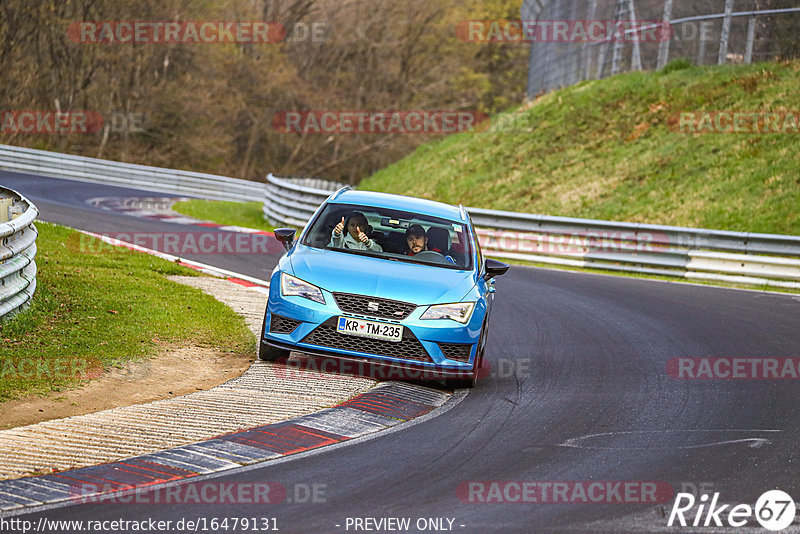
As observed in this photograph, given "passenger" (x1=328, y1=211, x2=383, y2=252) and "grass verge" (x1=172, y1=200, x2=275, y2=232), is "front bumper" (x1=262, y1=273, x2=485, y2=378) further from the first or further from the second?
"grass verge" (x1=172, y1=200, x2=275, y2=232)

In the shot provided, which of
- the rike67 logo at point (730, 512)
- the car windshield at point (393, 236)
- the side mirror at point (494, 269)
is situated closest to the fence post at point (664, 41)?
the car windshield at point (393, 236)

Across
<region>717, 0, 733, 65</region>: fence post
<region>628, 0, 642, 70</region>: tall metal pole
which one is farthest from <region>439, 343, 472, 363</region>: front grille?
<region>628, 0, 642, 70</region>: tall metal pole

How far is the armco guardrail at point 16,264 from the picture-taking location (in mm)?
9383

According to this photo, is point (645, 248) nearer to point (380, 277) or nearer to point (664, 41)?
point (380, 277)

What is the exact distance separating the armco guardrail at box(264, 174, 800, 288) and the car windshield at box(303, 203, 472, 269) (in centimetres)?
1037

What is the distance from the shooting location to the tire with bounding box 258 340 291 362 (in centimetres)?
930

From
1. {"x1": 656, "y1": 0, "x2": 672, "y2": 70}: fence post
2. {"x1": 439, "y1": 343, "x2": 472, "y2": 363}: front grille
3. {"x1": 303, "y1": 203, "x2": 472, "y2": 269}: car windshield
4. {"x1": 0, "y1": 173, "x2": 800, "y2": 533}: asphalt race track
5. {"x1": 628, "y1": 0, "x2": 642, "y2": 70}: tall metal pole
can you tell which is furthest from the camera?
{"x1": 628, "y1": 0, "x2": 642, "y2": 70}: tall metal pole

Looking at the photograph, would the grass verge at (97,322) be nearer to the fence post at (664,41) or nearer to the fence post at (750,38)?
the fence post at (750,38)

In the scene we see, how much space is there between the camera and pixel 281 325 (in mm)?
8984

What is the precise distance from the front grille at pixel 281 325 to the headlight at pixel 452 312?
1.14m

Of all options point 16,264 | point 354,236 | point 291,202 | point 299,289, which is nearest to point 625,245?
point 291,202

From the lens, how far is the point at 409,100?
60.7m

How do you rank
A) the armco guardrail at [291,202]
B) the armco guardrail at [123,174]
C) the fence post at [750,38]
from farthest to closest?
1. the armco guardrail at [123,174]
2. the fence post at [750,38]
3. the armco guardrail at [291,202]

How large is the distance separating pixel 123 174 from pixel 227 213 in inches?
364
